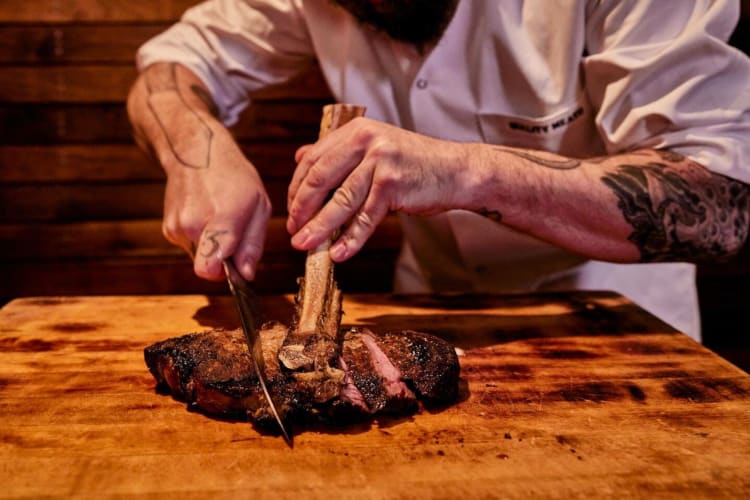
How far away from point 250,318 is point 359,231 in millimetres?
345

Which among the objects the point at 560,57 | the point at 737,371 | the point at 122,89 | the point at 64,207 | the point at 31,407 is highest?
the point at 560,57

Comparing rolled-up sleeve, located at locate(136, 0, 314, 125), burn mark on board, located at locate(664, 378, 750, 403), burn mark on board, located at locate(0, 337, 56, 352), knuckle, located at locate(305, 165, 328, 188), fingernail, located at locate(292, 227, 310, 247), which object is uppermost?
rolled-up sleeve, located at locate(136, 0, 314, 125)

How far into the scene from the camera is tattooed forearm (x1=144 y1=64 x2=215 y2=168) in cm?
215

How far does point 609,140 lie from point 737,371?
0.75 m

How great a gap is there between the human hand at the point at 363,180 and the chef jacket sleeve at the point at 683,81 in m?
0.60

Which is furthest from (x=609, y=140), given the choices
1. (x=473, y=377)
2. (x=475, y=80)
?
(x=473, y=377)

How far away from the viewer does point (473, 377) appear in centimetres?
168

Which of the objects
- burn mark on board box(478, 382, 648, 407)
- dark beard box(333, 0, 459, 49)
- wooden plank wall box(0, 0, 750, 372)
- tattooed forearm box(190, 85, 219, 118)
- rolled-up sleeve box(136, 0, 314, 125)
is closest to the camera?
burn mark on board box(478, 382, 648, 407)

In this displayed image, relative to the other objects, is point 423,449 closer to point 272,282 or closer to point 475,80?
point 475,80

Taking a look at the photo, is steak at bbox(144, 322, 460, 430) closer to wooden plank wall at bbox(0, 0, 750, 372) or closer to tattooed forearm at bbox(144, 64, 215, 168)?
tattooed forearm at bbox(144, 64, 215, 168)

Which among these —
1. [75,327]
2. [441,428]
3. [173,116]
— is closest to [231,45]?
[173,116]

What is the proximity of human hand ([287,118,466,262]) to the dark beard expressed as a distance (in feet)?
1.90

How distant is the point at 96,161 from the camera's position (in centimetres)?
334

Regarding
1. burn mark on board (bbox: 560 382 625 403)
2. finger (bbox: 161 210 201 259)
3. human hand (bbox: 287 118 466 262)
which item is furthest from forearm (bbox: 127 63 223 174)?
burn mark on board (bbox: 560 382 625 403)
